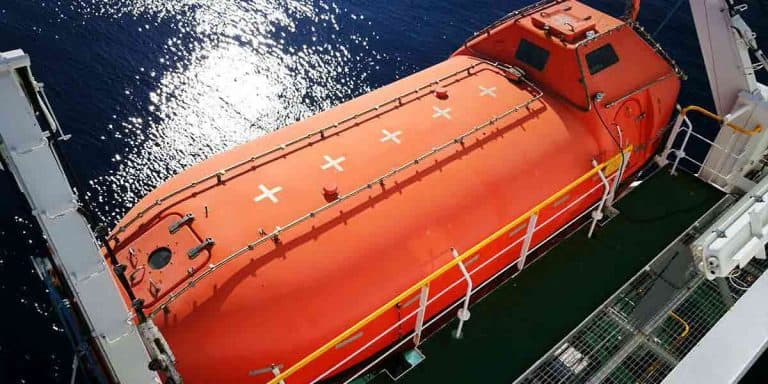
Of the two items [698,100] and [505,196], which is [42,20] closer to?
Answer: [505,196]

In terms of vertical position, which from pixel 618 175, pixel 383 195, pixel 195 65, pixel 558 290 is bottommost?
pixel 558 290

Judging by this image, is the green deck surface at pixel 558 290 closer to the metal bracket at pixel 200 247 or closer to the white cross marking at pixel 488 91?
the white cross marking at pixel 488 91

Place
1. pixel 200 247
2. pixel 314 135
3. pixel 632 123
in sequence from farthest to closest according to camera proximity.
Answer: pixel 632 123, pixel 314 135, pixel 200 247

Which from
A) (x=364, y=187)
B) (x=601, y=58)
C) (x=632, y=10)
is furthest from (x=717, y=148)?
(x=364, y=187)

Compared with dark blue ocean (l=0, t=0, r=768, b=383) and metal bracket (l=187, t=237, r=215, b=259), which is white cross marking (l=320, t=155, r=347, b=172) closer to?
metal bracket (l=187, t=237, r=215, b=259)

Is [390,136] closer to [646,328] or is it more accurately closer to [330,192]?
[330,192]

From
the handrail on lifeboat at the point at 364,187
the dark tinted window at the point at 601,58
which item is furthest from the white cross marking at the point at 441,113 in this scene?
the dark tinted window at the point at 601,58

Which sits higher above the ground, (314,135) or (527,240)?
(314,135)

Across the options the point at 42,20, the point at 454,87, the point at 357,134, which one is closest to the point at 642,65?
the point at 454,87
